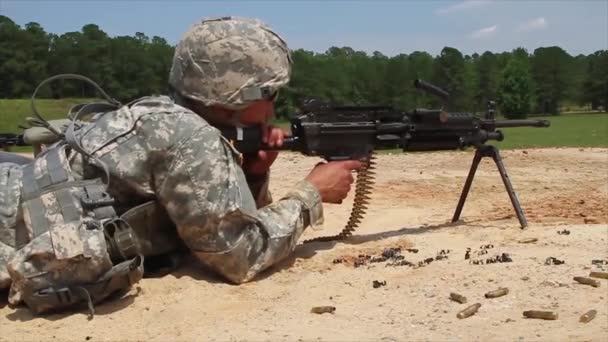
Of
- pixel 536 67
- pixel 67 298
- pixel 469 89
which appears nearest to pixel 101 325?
pixel 67 298

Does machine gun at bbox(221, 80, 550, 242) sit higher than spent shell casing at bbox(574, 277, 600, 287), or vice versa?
machine gun at bbox(221, 80, 550, 242)

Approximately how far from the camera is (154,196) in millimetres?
3893

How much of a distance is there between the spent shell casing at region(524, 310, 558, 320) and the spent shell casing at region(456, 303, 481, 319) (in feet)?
0.78

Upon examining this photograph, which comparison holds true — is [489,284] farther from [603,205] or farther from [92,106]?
[603,205]

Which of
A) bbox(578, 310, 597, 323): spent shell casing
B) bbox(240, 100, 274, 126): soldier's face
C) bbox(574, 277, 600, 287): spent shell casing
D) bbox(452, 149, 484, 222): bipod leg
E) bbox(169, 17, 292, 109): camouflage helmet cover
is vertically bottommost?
bbox(578, 310, 597, 323): spent shell casing

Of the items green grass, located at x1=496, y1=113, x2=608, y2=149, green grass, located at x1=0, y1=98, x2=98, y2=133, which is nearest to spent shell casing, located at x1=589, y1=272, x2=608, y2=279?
green grass, located at x1=496, y1=113, x2=608, y2=149

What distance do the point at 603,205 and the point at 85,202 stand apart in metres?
5.73

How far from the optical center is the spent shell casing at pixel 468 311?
356 cm

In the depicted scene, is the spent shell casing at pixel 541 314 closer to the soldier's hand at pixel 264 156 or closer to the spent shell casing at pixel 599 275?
the spent shell casing at pixel 599 275

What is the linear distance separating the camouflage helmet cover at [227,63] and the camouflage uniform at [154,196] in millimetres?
326

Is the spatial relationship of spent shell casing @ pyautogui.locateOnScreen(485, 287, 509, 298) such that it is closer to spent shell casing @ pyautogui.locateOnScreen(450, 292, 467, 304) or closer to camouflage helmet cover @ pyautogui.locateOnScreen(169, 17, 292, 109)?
spent shell casing @ pyautogui.locateOnScreen(450, 292, 467, 304)

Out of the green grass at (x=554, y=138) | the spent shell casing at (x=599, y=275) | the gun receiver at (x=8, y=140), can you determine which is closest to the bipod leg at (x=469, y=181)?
the spent shell casing at (x=599, y=275)

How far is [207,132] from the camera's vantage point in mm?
3840

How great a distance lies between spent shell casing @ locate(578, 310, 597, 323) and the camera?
344 cm
